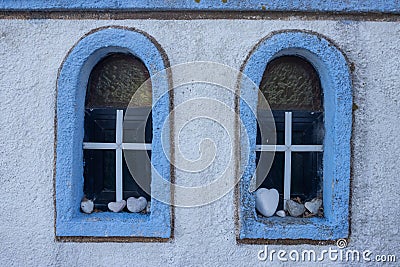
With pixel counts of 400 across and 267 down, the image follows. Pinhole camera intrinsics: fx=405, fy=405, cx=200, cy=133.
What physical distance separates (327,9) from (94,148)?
2006 mm

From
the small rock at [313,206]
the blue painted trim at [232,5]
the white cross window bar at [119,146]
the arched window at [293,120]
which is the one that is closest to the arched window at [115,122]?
the white cross window bar at [119,146]

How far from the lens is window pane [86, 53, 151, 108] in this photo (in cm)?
315

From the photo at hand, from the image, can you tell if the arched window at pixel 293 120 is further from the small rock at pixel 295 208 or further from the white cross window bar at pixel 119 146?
the white cross window bar at pixel 119 146

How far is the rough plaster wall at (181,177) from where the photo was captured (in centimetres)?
294

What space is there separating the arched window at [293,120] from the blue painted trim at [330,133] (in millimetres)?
171

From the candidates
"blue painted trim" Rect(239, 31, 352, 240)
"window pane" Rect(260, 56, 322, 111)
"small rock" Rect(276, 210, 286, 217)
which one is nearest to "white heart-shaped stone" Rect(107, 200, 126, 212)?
"blue painted trim" Rect(239, 31, 352, 240)

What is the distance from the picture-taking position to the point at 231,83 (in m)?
2.94

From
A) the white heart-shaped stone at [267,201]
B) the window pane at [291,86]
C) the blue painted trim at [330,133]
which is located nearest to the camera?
the blue painted trim at [330,133]

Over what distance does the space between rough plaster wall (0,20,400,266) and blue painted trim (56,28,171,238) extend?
→ 0.29 ft

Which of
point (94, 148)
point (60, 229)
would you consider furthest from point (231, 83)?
point (60, 229)

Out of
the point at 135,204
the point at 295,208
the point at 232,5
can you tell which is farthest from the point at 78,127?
the point at 295,208

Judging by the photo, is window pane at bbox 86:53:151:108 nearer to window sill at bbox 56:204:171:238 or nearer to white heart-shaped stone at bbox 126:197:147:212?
white heart-shaped stone at bbox 126:197:147:212

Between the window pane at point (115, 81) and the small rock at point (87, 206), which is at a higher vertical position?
the window pane at point (115, 81)

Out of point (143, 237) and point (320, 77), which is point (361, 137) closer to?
point (320, 77)
